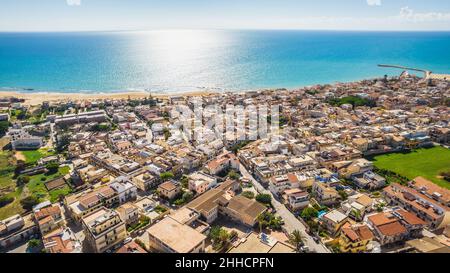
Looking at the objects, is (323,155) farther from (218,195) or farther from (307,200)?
(218,195)

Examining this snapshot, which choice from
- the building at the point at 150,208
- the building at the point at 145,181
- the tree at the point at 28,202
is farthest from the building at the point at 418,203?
the tree at the point at 28,202

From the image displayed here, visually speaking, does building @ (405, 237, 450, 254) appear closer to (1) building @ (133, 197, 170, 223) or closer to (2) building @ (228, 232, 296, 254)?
(2) building @ (228, 232, 296, 254)

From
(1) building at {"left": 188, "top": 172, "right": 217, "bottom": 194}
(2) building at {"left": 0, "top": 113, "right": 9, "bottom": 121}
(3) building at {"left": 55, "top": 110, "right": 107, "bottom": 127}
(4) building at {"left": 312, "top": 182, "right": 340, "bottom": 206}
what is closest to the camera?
(4) building at {"left": 312, "top": 182, "right": 340, "bottom": 206}

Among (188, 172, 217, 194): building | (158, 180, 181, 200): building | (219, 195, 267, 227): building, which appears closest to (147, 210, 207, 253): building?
(219, 195, 267, 227): building

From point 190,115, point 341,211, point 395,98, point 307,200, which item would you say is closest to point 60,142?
point 190,115

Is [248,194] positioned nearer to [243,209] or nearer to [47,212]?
[243,209]

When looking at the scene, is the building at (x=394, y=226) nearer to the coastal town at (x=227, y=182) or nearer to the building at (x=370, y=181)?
the coastal town at (x=227, y=182)
